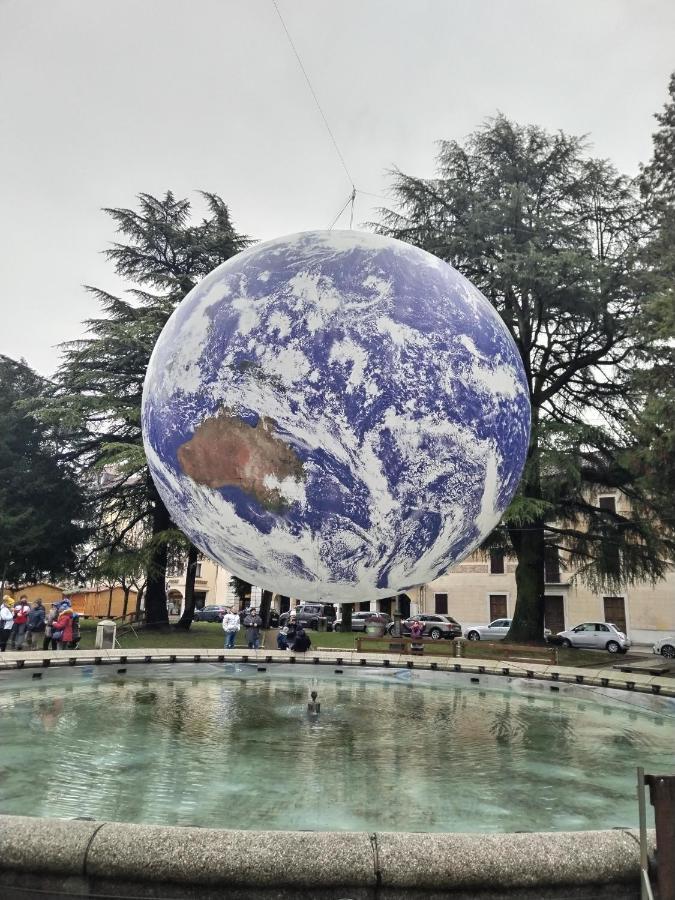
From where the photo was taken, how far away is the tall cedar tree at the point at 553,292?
19.9m

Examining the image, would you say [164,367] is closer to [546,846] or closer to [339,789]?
[339,789]

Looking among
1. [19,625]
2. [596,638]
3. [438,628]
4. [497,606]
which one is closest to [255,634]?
[19,625]

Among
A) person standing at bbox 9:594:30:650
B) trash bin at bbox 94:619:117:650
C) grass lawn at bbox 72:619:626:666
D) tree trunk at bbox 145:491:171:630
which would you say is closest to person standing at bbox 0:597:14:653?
person standing at bbox 9:594:30:650

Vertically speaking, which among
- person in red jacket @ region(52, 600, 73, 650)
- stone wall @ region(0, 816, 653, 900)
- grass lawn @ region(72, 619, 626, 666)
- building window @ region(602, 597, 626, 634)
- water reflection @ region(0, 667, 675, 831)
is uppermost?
building window @ region(602, 597, 626, 634)

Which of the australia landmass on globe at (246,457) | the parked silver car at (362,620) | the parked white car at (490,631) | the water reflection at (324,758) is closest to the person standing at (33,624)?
the water reflection at (324,758)

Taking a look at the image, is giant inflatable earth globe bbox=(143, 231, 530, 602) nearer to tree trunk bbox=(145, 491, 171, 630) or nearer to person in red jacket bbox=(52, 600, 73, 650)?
person in red jacket bbox=(52, 600, 73, 650)

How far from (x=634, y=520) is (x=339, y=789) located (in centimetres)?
1938

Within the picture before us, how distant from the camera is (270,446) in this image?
4641 millimetres

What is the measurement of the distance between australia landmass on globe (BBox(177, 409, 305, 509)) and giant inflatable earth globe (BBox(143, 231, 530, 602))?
11mm

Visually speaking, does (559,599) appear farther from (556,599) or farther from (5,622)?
(5,622)

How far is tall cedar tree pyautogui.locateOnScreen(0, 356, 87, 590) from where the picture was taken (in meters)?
26.3

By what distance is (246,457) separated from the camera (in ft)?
15.5

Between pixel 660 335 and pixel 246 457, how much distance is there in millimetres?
16010

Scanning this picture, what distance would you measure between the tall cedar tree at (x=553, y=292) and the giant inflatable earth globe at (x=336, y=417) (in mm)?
14972
